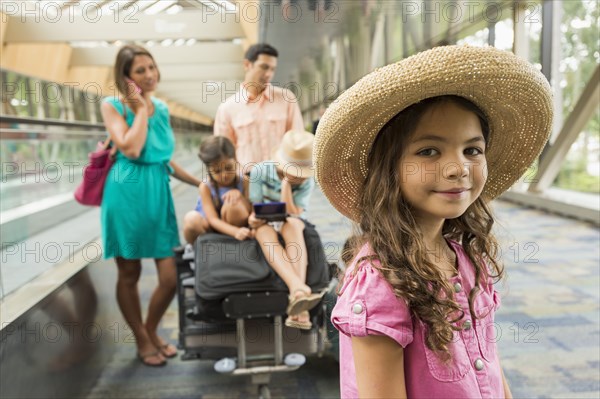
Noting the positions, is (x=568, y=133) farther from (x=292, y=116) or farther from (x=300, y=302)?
(x=300, y=302)

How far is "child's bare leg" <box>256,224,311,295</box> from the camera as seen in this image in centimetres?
200

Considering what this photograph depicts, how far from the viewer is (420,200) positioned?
899 millimetres

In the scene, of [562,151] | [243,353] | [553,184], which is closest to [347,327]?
[243,353]

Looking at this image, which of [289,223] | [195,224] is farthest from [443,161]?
[195,224]

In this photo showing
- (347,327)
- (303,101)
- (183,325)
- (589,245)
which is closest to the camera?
(347,327)

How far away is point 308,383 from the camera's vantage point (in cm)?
243

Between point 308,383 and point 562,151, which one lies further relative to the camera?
point 562,151

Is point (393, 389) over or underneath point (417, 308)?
underneath

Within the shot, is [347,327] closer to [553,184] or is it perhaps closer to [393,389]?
[393,389]

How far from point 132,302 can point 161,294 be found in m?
0.15

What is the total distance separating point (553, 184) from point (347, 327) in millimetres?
7863

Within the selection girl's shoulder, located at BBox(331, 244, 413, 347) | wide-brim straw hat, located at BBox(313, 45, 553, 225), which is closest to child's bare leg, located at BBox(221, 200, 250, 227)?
wide-brim straw hat, located at BBox(313, 45, 553, 225)

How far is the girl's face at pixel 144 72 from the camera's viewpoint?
7.73ft

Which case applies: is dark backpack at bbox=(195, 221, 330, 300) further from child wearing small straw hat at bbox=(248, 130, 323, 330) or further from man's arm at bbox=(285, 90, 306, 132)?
man's arm at bbox=(285, 90, 306, 132)
